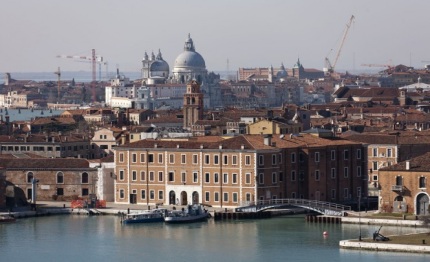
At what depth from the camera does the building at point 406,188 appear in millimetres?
41281

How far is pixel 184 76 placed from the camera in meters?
153

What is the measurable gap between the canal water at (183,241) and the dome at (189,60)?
110m

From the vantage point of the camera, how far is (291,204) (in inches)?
1736

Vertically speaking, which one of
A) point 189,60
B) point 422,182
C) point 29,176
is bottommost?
point 422,182

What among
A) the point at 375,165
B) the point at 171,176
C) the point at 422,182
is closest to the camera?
the point at 422,182

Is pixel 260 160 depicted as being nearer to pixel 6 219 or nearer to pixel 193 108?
pixel 6 219

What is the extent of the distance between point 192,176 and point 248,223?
356 centimetres

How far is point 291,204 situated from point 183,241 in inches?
222

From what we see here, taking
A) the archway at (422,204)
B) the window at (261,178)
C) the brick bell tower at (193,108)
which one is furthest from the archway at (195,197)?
the brick bell tower at (193,108)

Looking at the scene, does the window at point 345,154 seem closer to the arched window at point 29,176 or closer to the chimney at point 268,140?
the chimney at point 268,140

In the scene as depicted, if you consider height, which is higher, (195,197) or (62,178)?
(62,178)

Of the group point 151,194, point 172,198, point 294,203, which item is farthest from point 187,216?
point 151,194

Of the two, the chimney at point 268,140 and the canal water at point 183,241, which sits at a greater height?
the chimney at point 268,140

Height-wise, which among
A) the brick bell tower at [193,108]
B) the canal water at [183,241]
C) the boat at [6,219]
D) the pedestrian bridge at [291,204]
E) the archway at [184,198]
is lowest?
the canal water at [183,241]
